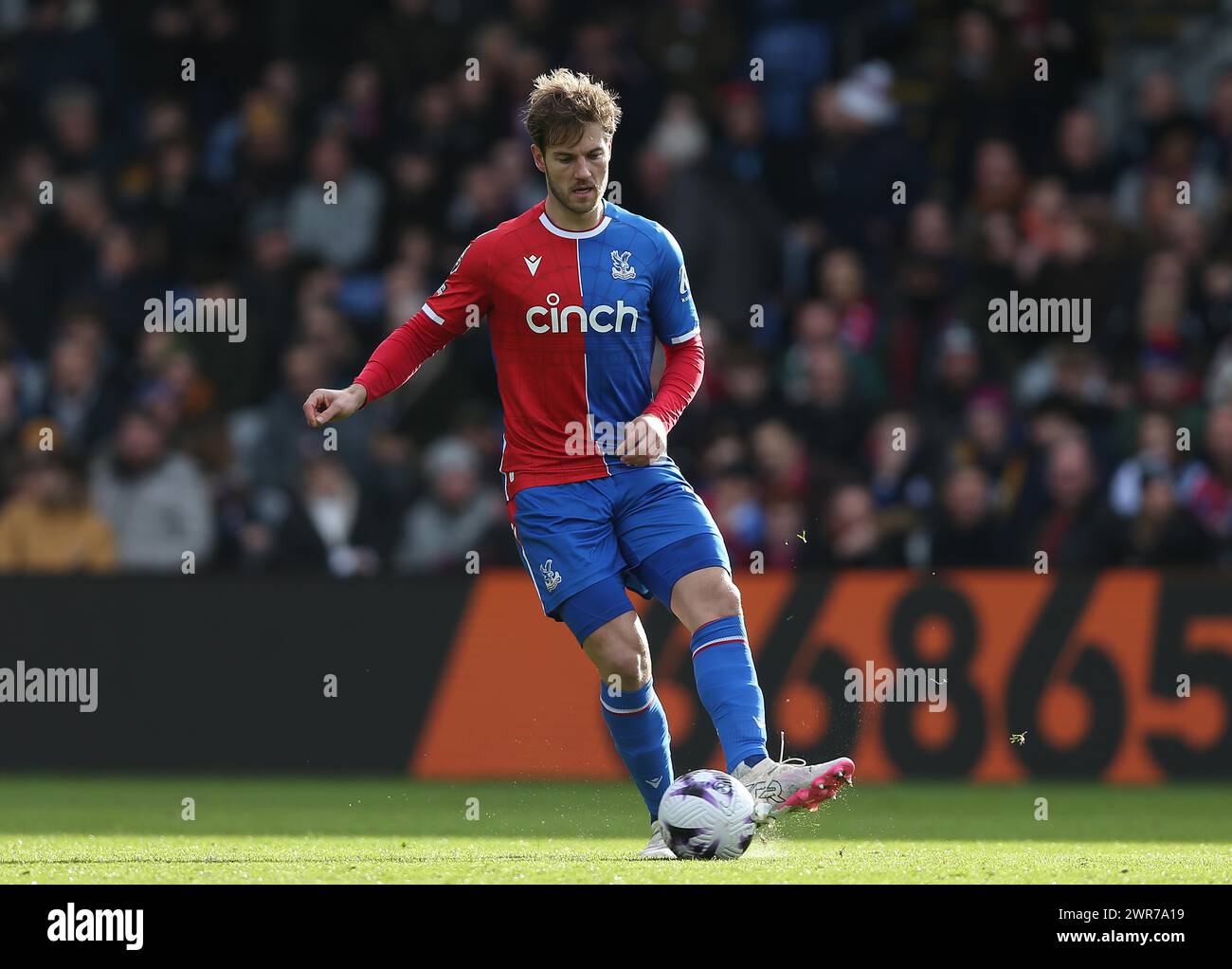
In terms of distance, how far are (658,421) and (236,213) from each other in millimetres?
8228

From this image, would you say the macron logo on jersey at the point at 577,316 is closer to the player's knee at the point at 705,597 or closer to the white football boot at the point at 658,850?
the player's knee at the point at 705,597

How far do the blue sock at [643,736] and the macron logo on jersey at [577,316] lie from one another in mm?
1157

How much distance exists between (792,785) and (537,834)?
7.25ft

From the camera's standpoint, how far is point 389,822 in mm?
9016

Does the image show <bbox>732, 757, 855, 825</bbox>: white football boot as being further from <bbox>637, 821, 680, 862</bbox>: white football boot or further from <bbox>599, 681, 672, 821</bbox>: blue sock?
<bbox>599, 681, 672, 821</bbox>: blue sock

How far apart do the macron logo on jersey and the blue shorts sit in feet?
1.53

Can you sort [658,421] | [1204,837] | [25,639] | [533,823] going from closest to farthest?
[658,421] → [1204,837] → [533,823] → [25,639]

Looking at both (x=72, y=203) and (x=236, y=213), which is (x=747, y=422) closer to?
(x=236, y=213)

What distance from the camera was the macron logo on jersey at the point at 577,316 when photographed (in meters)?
7.07

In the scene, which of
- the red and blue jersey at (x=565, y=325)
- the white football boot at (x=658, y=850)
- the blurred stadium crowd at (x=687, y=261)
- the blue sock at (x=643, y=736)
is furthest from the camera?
the blurred stadium crowd at (x=687, y=261)

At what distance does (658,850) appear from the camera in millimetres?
7113

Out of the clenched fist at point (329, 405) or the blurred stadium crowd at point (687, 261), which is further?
the blurred stadium crowd at point (687, 261)

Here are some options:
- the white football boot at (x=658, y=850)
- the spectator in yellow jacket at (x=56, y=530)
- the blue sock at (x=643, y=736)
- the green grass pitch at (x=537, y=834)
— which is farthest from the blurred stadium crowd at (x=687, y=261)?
the white football boot at (x=658, y=850)
